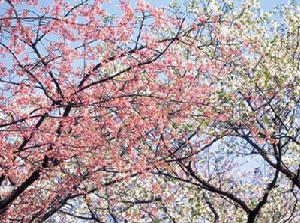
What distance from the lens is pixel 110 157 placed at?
11.2 metres

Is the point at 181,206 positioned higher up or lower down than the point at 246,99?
lower down

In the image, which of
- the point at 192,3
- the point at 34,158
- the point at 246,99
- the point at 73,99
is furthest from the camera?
the point at 192,3

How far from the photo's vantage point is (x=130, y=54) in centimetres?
900

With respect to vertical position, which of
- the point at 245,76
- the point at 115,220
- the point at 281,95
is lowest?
the point at 115,220

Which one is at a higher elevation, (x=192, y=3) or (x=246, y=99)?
(x=192, y=3)

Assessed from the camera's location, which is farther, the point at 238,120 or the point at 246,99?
the point at 246,99

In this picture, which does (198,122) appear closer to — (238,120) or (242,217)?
(238,120)

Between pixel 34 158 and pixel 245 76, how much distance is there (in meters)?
8.24

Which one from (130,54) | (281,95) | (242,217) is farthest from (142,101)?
(242,217)

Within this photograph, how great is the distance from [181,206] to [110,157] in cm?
800

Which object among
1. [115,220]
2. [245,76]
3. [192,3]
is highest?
[192,3]

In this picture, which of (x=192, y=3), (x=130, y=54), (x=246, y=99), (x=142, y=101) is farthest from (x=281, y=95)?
(x=130, y=54)

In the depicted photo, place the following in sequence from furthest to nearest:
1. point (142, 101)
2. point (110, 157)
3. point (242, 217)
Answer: point (242, 217) < point (110, 157) < point (142, 101)

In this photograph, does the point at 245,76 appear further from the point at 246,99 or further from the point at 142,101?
the point at 142,101
